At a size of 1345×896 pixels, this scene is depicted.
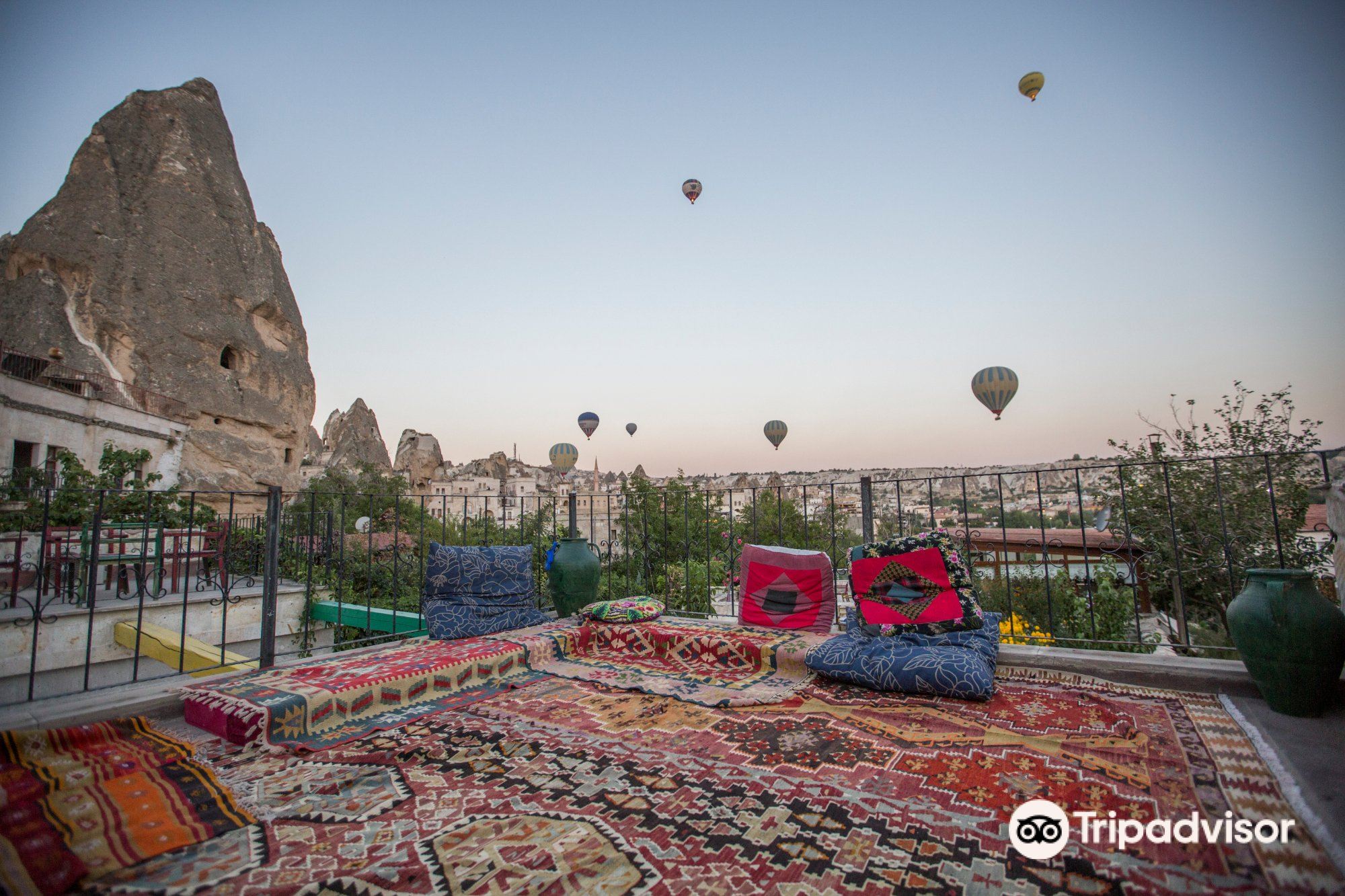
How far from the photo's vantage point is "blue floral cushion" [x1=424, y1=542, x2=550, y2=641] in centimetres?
370

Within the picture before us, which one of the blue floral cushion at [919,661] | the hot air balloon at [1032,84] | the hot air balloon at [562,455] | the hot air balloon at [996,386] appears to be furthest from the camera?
the hot air balloon at [562,455]

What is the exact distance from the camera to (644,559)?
5840mm

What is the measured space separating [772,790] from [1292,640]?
6.80 feet

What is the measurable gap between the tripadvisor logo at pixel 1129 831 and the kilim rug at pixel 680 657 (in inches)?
51.9

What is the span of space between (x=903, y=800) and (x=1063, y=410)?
12.7 metres

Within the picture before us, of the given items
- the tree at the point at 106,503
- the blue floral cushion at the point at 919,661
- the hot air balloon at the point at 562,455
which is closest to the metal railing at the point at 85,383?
the tree at the point at 106,503

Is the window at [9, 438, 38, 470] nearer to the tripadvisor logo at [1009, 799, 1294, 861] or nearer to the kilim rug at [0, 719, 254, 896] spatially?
the kilim rug at [0, 719, 254, 896]

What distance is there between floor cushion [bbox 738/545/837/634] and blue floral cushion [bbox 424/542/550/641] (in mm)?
1547

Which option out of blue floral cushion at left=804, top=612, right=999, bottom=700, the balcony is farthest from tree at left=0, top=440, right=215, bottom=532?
blue floral cushion at left=804, top=612, right=999, bottom=700

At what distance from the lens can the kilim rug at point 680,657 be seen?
9.64 feet

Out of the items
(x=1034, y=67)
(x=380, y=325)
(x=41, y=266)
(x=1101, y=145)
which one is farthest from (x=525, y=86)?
(x=41, y=266)

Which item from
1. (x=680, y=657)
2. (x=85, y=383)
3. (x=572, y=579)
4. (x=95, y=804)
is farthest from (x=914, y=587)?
(x=85, y=383)

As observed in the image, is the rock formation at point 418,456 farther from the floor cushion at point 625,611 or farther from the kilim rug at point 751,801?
the kilim rug at point 751,801

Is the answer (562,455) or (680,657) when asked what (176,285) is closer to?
(562,455)
